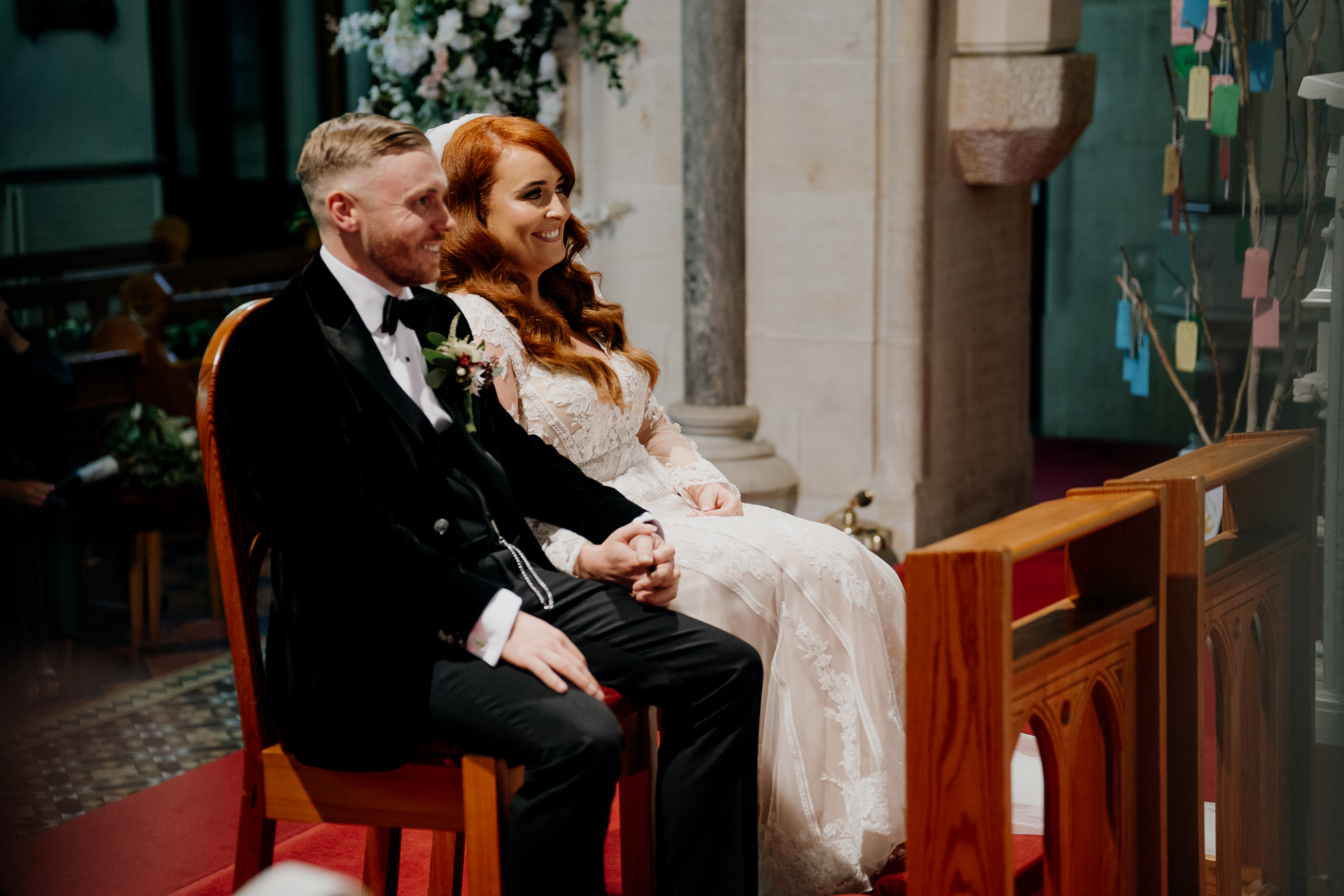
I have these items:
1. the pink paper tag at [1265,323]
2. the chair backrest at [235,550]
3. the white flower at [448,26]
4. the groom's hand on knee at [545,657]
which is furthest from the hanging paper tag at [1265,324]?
the white flower at [448,26]

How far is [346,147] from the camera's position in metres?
2.10

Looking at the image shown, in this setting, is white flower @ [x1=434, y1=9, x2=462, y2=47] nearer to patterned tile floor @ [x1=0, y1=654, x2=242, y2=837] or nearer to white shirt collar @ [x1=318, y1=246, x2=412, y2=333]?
patterned tile floor @ [x1=0, y1=654, x2=242, y2=837]

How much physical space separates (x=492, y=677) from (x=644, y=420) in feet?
3.40

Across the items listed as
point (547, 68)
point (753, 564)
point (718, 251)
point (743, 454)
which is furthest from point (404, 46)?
point (753, 564)

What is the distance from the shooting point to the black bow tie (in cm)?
219

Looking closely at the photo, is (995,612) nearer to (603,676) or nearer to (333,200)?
(603,676)

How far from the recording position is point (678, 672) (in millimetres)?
2248

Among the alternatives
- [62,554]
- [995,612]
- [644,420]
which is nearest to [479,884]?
[995,612]

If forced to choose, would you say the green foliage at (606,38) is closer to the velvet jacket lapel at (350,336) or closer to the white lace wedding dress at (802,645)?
the white lace wedding dress at (802,645)

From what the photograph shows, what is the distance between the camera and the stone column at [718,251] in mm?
5254

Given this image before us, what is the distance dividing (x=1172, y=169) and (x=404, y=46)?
2.76m

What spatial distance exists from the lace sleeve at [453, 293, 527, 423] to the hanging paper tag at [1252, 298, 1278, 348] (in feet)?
6.79

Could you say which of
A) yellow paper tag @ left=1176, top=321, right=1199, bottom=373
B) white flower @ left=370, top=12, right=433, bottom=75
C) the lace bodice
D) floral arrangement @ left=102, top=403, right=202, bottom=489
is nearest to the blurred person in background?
floral arrangement @ left=102, top=403, right=202, bottom=489

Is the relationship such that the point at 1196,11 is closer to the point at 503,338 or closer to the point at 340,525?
the point at 503,338
